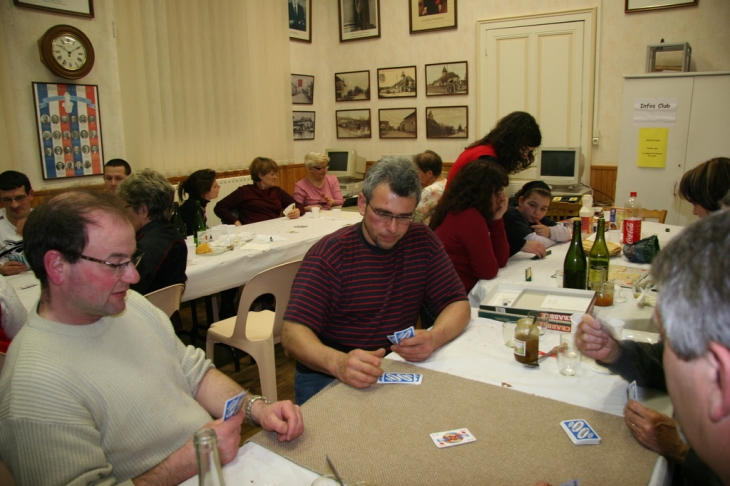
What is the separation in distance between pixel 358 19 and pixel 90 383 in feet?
23.4

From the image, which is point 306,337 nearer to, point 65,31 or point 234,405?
point 234,405

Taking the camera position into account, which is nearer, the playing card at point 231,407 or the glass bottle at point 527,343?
the playing card at point 231,407

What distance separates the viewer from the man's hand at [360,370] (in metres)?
1.52

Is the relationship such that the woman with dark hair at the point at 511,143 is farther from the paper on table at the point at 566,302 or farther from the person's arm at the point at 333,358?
the person's arm at the point at 333,358

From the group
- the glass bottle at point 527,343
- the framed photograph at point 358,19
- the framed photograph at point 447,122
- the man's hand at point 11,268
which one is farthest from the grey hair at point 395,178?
the framed photograph at point 358,19

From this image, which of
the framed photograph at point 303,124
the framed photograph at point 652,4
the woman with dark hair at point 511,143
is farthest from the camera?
the framed photograph at point 303,124

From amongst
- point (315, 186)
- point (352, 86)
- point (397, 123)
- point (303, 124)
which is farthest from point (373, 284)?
point (352, 86)

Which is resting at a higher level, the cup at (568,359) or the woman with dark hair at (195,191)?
the woman with dark hair at (195,191)

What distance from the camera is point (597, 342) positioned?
1.54 m

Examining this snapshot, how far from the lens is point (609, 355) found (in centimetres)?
155

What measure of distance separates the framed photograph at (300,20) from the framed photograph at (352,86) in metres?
0.69

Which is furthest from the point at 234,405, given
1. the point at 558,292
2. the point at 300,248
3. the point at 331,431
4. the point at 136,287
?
the point at 300,248

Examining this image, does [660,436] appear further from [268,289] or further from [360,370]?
[268,289]

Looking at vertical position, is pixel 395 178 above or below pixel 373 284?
above
